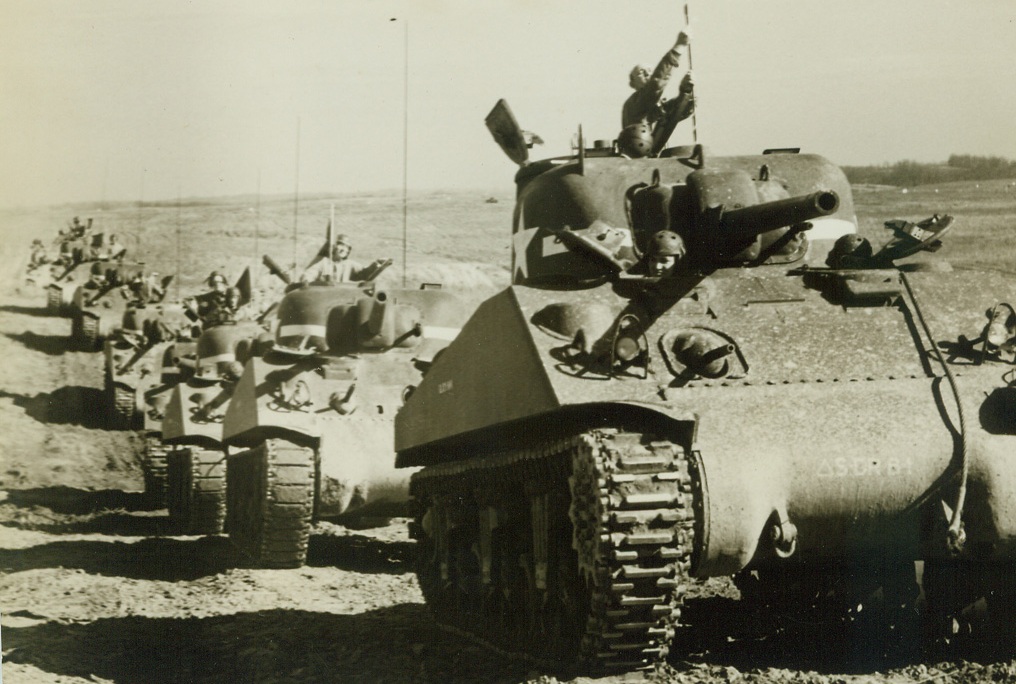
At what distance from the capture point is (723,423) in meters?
6.70

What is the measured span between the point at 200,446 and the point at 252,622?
6491mm

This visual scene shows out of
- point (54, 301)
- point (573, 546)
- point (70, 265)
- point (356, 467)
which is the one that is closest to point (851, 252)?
point (573, 546)

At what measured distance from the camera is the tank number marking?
21.9 ft

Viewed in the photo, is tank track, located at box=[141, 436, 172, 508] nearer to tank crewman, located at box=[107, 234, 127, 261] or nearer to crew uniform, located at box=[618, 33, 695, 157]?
crew uniform, located at box=[618, 33, 695, 157]

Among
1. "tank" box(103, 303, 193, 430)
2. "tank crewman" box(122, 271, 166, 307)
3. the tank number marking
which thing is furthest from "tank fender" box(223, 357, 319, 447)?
"tank crewman" box(122, 271, 166, 307)

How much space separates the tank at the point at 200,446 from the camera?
15.8 m

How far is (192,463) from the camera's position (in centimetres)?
1576

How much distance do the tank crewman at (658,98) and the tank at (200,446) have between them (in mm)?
6459

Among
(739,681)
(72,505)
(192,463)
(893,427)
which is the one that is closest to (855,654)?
(739,681)

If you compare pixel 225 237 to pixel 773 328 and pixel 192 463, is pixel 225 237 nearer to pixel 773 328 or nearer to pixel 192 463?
pixel 192 463

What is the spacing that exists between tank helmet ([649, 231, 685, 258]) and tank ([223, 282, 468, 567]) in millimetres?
4471

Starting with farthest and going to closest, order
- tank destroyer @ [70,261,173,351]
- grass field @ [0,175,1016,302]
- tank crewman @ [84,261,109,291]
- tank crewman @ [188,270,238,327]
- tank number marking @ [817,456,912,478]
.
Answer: tank crewman @ [84,261,109,291] → tank destroyer @ [70,261,173,351] → grass field @ [0,175,1016,302] → tank crewman @ [188,270,238,327] → tank number marking @ [817,456,912,478]

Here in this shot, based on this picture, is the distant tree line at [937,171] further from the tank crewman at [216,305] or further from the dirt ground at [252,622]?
the dirt ground at [252,622]

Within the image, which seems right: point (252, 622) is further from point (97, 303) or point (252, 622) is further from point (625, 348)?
point (97, 303)
